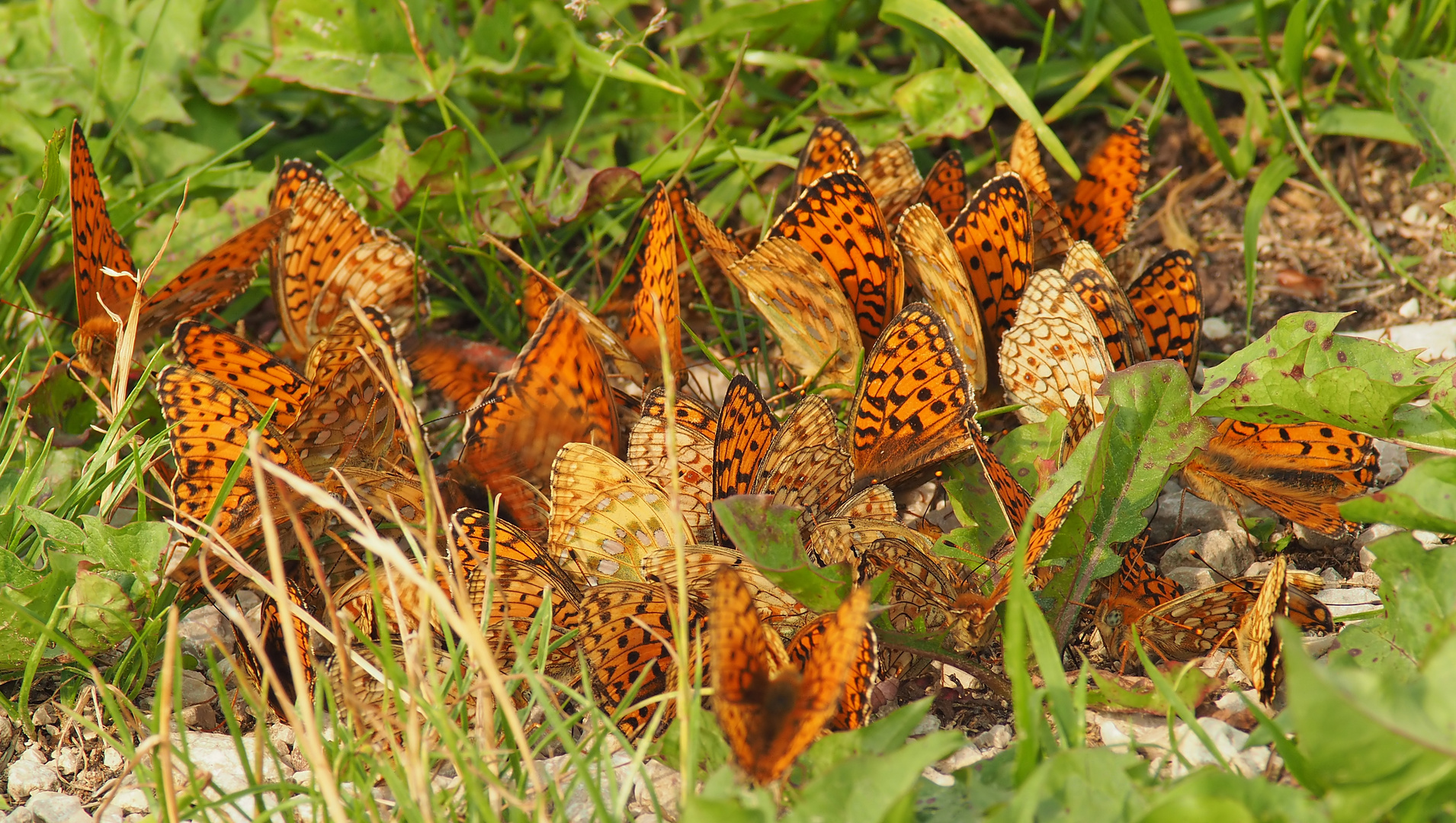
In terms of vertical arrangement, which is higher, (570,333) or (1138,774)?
(570,333)

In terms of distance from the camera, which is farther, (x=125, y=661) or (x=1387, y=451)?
(x=1387, y=451)

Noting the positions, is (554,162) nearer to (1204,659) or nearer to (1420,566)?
(1204,659)

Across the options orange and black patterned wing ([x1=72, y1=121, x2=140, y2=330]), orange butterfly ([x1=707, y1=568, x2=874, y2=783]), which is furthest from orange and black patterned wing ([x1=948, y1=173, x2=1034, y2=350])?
orange and black patterned wing ([x1=72, y1=121, x2=140, y2=330])

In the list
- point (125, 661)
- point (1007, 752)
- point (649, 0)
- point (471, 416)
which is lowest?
point (125, 661)

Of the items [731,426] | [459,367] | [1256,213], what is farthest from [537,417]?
[1256,213]

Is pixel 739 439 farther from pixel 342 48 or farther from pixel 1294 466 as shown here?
pixel 342 48

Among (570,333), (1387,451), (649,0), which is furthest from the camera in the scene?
(649,0)

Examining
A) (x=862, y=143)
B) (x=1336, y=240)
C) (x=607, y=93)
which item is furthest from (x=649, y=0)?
(x=1336, y=240)

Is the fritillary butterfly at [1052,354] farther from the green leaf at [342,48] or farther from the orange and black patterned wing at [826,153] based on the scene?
the green leaf at [342,48]
